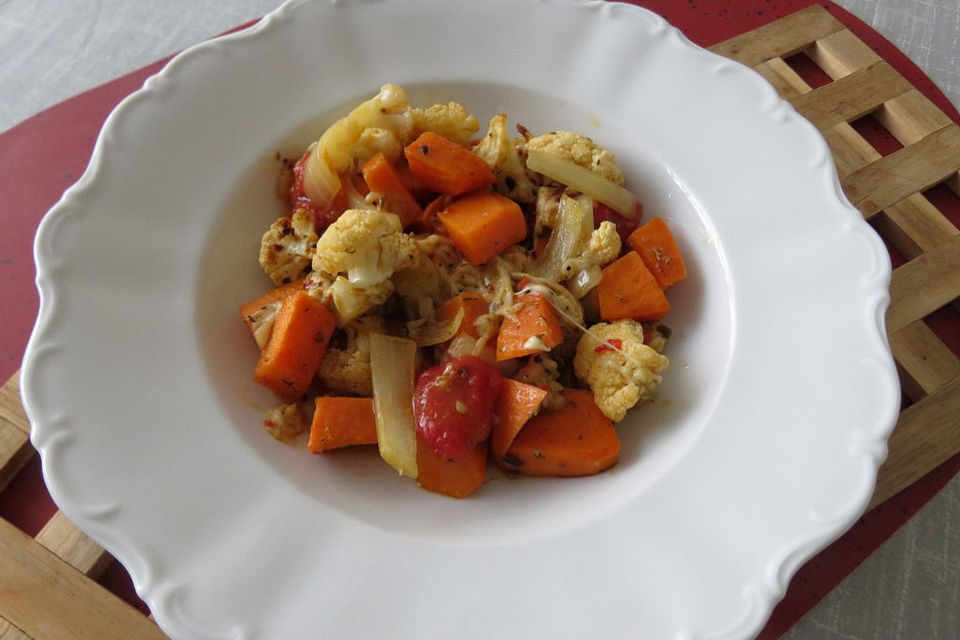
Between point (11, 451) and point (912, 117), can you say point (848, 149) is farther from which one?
point (11, 451)

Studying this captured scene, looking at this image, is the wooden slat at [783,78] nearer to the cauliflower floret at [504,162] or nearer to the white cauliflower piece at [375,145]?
the cauliflower floret at [504,162]

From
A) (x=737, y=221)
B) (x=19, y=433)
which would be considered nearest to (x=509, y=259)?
(x=737, y=221)

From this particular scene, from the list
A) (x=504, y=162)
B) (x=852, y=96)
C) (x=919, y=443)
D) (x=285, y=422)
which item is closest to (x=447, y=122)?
(x=504, y=162)

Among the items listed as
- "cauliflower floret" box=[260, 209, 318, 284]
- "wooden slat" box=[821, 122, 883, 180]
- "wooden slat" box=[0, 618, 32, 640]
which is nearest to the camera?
"wooden slat" box=[0, 618, 32, 640]

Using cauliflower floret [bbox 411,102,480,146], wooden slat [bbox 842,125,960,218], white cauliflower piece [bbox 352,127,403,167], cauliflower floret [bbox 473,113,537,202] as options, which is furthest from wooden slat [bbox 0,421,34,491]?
wooden slat [bbox 842,125,960,218]

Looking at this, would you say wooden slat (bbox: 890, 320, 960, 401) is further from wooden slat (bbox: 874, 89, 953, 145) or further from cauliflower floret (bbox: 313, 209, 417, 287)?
cauliflower floret (bbox: 313, 209, 417, 287)

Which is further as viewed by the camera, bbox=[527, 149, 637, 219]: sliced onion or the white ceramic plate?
bbox=[527, 149, 637, 219]: sliced onion
